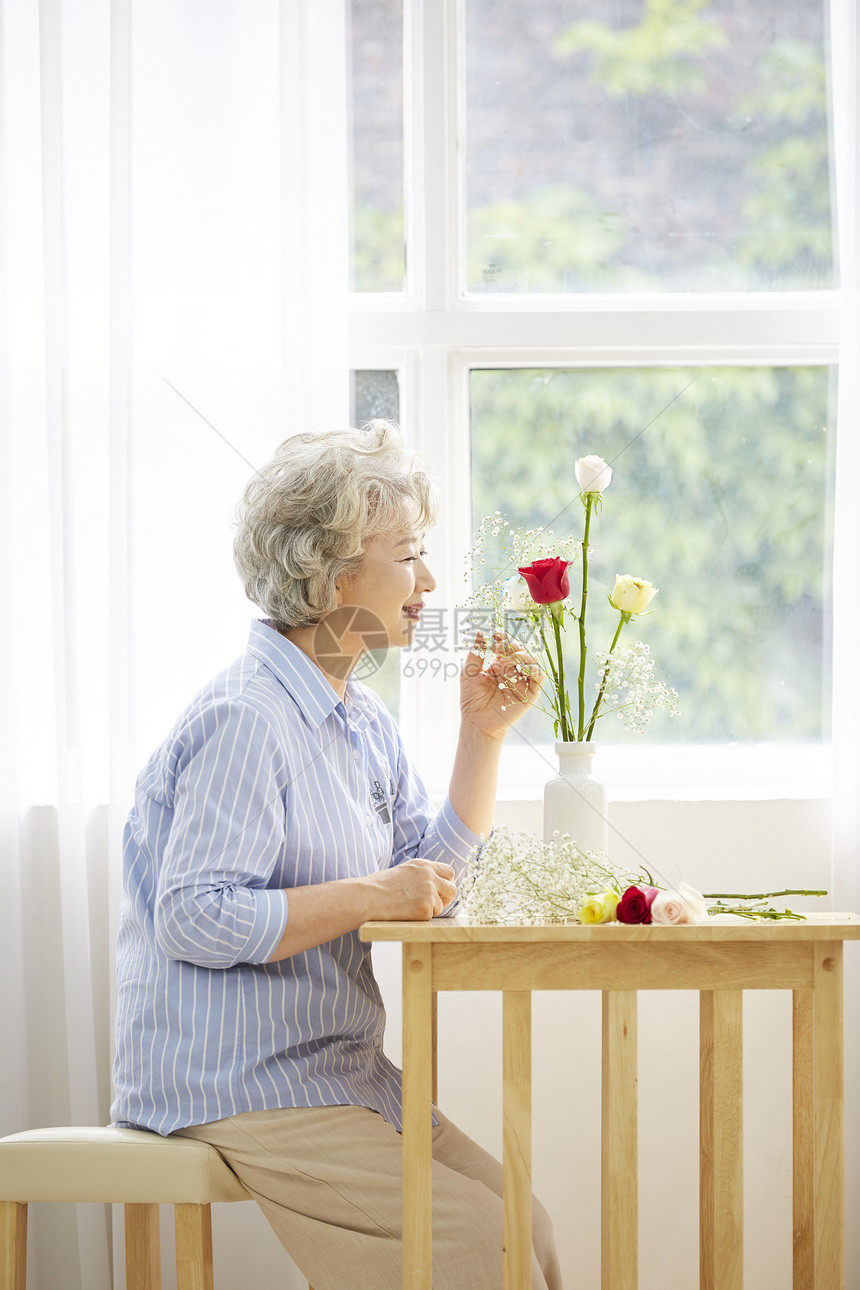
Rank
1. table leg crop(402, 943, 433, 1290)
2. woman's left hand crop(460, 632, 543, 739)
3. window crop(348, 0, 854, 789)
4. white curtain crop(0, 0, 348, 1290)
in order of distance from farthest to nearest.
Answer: window crop(348, 0, 854, 789) < white curtain crop(0, 0, 348, 1290) < woman's left hand crop(460, 632, 543, 739) < table leg crop(402, 943, 433, 1290)

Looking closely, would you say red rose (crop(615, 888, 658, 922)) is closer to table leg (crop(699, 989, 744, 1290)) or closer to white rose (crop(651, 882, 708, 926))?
white rose (crop(651, 882, 708, 926))

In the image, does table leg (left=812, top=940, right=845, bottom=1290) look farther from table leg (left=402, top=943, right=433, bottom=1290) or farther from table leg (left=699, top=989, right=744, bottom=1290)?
table leg (left=402, top=943, right=433, bottom=1290)

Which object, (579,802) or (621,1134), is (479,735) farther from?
(621,1134)

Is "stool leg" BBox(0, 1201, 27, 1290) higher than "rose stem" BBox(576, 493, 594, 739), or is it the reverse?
"rose stem" BBox(576, 493, 594, 739)

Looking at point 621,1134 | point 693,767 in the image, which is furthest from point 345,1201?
point 693,767

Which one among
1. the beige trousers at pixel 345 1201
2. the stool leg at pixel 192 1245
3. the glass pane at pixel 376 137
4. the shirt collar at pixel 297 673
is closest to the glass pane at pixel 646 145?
the glass pane at pixel 376 137

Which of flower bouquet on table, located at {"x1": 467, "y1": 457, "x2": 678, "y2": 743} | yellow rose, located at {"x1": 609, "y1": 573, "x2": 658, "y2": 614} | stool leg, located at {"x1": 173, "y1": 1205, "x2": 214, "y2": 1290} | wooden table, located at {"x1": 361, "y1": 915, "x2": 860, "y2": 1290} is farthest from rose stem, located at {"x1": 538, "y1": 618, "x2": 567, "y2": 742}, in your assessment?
stool leg, located at {"x1": 173, "y1": 1205, "x2": 214, "y2": 1290}

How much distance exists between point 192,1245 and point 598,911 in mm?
660

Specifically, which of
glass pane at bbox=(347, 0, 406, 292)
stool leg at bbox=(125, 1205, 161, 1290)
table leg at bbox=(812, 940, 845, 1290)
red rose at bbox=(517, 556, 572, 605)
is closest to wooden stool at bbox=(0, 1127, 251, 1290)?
stool leg at bbox=(125, 1205, 161, 1290)

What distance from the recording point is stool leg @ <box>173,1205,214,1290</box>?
1.28 meters

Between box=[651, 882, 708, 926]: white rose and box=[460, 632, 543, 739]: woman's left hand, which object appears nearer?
box=[651, 882, 708, 926]: white rose

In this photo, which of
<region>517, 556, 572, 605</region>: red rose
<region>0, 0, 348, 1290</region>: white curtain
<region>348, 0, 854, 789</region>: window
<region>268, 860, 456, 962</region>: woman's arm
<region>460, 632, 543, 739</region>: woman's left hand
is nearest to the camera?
<region>268, 860, 456, 962</region>: woman's arm

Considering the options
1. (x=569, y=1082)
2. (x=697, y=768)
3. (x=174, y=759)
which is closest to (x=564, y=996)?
(x=569, y=1082)

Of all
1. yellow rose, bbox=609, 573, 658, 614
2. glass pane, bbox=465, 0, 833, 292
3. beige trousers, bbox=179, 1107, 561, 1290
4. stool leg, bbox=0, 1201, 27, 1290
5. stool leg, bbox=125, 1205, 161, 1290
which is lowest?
stool leg, bbox=125, 1205, 161, 1290
